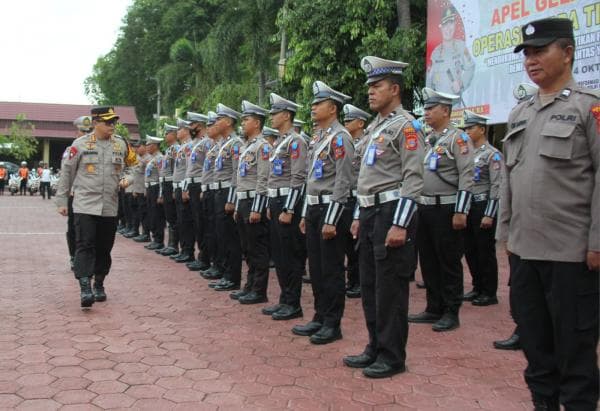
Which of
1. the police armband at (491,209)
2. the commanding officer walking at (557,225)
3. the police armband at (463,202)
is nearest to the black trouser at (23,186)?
the police armband at (491,209)

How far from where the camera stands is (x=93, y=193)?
621 centimetres

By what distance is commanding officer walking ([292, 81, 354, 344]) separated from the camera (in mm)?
4812

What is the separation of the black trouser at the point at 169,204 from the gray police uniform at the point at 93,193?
3.78m

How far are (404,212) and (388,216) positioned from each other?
17cm

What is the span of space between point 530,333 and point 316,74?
11.2m

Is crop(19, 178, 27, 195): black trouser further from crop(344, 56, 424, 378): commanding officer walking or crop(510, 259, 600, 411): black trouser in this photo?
crop(510, 259, 600, 411): black trouser

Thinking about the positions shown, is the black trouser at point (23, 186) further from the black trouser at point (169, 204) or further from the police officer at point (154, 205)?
the black trouser at point (169, 204)

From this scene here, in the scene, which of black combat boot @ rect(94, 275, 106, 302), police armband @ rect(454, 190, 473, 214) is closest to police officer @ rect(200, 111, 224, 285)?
black combat boot @ rect(94, 275, 106, 302)

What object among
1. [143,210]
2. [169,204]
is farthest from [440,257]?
[143,210]

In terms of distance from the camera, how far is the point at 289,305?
229 inches

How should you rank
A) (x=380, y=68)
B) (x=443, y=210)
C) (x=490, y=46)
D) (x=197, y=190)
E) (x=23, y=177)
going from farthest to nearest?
(x=23, y=177) → (x=490, y=46) → (x=197, y=190) → (x=443, y=210) → (x=380, y=68)

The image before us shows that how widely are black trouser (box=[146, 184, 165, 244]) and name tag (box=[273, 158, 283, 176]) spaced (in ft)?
19.2

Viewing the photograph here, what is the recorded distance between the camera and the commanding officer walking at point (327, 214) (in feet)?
15.8

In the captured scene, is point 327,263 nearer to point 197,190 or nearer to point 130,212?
point 197,190
